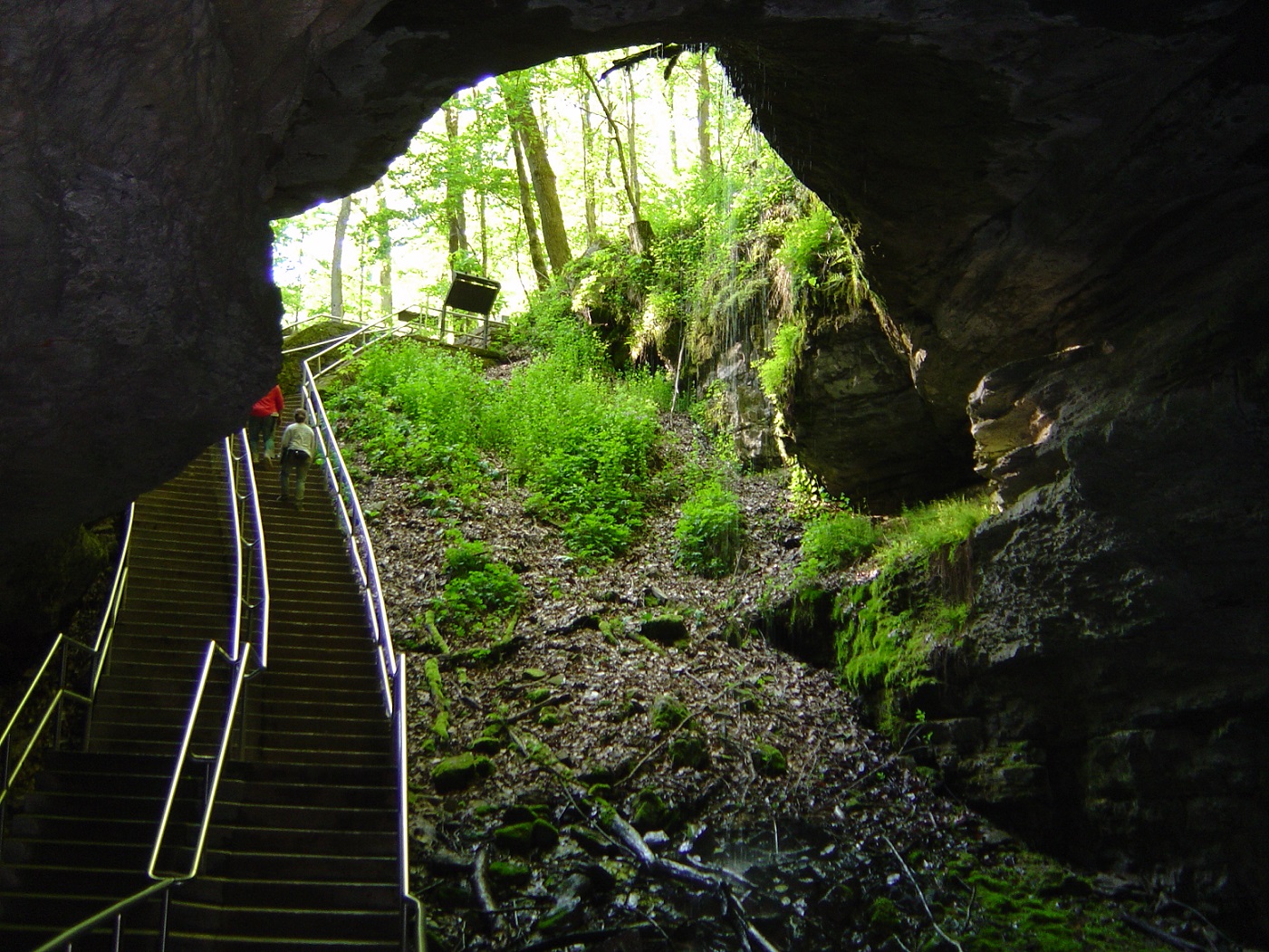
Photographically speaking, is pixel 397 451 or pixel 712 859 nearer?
pixel 712 859

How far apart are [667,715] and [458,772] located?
1.98 m

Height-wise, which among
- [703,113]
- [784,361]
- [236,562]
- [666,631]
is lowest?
[666,631]

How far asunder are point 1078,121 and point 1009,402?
2420mm

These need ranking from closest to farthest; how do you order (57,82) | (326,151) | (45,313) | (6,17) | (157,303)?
(6,17)
(57,82)
(45,313)
(157,303)
(326,151)

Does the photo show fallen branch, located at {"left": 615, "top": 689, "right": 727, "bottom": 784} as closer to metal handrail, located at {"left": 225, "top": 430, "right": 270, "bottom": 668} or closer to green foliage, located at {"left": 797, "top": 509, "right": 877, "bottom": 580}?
green foliage, located at {"left": 797, "top": 509, "right": 877, "bottom": 580}

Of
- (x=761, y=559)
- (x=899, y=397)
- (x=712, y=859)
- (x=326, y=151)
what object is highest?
(x=326, y=151)

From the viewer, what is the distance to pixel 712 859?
266 inches

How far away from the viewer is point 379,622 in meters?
8.38

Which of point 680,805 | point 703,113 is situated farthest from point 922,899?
point 703,113

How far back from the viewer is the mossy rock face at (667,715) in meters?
8.25

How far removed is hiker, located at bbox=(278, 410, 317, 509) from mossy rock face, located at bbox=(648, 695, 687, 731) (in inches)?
229

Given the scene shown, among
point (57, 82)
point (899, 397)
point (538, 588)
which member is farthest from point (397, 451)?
point (57, 82)

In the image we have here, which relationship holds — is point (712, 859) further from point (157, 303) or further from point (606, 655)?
point (157, 303)

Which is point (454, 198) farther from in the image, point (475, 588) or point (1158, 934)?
point (1158, 934)
